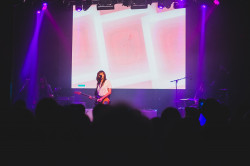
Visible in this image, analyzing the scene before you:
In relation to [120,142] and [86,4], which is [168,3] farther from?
[120,142]

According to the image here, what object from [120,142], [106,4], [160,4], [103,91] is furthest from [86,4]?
[120,142]

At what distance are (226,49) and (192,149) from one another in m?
6.44

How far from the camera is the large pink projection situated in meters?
6.96

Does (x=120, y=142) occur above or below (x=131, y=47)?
below

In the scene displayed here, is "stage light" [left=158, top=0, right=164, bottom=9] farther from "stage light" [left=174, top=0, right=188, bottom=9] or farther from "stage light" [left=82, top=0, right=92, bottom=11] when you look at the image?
"stage light" [left=82, top=0, right=92, bottom=11]

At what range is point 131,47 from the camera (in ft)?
23.4

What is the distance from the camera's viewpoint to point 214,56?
709 centimetres

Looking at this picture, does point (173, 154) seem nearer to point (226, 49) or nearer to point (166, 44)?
point (166, 44)

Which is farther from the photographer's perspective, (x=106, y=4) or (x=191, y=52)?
(x=191, y=52)

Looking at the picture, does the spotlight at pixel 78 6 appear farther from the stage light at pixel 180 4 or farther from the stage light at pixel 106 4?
the stage light at pixel 180 4

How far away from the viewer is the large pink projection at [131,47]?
6.96 m

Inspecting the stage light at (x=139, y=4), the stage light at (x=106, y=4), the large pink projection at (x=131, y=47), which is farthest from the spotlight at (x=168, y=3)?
the stage light at (x=106, y=4)

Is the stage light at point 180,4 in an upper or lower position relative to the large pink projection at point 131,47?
upper

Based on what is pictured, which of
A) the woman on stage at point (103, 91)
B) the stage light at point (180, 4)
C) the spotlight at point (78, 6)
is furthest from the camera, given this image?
the spotlight at point (78, 6)
